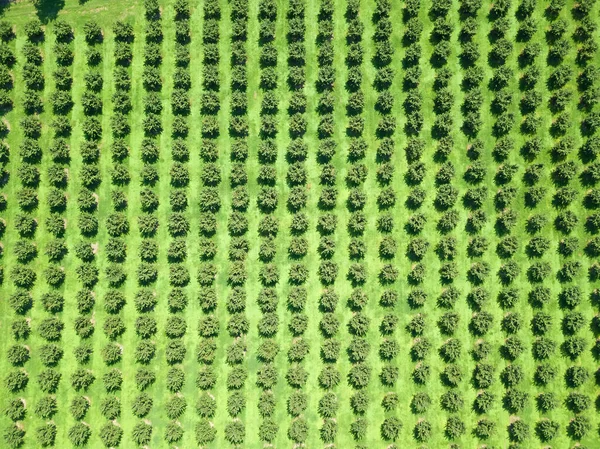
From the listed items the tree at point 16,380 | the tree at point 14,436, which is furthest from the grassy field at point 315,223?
the tree at point 16,380

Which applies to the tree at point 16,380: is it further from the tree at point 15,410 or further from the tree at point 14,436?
the tree at point 14,436

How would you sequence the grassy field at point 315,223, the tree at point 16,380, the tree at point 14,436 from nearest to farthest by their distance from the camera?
the tree at point 14,436 → the tree at point 16,380 → the grassy field at point 315,223

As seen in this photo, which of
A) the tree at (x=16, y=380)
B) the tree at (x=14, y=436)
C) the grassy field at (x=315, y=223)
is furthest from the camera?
the grassy field at (x=315, y=223)

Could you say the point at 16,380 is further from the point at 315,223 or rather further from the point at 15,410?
the point at 315,223

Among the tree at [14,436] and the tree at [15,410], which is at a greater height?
the tree at [15,410]

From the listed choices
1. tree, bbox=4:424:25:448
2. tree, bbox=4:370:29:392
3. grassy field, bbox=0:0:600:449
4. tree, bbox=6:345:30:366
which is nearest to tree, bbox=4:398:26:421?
grassy field, bbox=0:0:600:449

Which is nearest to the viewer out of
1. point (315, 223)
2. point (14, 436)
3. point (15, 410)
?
point (14, 436)

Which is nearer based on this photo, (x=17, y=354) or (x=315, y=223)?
(x=17, y=354)

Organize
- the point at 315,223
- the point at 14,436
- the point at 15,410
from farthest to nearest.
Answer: the point at 315,223 → the point at 15,410 → the point at 14,436

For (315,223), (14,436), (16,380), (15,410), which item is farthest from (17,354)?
(315,223)
